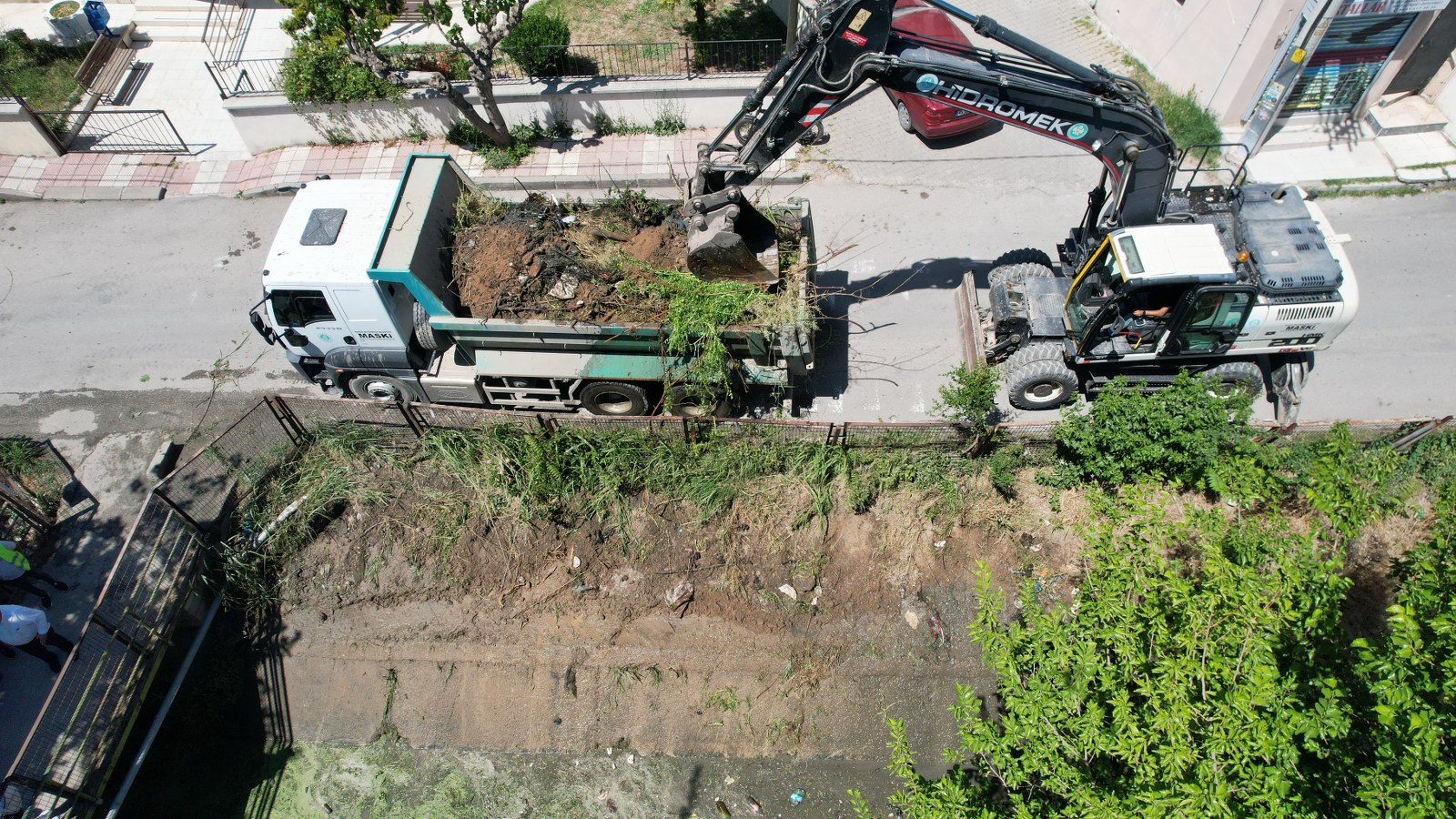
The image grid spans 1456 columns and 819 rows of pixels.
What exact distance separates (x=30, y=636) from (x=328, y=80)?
10001 millimetres

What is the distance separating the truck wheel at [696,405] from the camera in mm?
9820

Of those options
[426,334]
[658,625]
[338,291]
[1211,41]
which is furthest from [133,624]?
[1211,41]

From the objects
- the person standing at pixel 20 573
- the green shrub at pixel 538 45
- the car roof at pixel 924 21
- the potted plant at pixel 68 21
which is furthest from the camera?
the potted plant at pixel 68 21

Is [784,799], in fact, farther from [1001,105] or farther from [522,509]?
[1001,105]

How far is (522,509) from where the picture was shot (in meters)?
9.64

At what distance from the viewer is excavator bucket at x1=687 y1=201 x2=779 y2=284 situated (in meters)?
9.20

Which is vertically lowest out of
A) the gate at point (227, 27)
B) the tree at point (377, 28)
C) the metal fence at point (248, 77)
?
the tree at point (377, 28)

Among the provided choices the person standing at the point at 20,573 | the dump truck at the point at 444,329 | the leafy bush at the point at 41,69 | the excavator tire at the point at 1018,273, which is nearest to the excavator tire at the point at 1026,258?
the excavator tire at the point at 1018,273

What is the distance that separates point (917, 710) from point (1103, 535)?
11.1 feet

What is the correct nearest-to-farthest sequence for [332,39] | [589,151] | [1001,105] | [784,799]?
[784,799]
[1001,105]
[332,39]
[589,151]

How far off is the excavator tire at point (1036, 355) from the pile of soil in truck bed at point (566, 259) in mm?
4357

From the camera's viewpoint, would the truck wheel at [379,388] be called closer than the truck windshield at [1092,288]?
No

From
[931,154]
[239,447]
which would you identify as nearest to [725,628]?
[239,447]

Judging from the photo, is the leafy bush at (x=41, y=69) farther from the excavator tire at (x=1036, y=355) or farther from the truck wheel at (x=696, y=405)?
the excavator tire at (x=1036, y=355)
